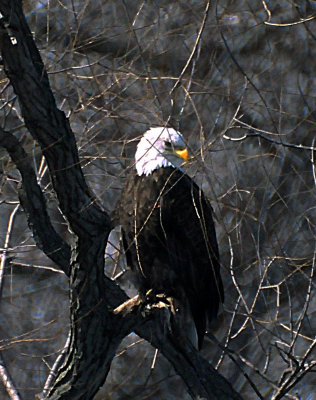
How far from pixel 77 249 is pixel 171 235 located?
757 mm

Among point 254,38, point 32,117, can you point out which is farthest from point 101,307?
point 254,38

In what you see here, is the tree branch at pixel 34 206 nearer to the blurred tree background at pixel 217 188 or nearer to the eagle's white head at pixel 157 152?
the blurred tree background at pixel 217 188

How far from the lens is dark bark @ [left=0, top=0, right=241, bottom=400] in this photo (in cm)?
288

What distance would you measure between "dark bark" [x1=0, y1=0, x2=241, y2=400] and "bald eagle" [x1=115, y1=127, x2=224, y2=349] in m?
0.23

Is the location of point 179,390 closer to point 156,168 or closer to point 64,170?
point 156,168

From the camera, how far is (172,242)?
3820 mm

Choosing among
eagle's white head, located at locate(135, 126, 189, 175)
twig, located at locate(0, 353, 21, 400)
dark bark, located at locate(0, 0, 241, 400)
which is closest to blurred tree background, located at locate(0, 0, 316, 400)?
eagle's white head, located at locate(135, 126, 189, 175)

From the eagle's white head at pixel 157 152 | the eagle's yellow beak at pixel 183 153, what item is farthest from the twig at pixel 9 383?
the eagle's yellow beak at pixel 183 153

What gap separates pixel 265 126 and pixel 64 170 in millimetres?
2423

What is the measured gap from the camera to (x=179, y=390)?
5.34 m

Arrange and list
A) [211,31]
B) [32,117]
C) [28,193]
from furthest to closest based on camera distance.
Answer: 1. [211,31]
2. [28,193]
3. [32,117]

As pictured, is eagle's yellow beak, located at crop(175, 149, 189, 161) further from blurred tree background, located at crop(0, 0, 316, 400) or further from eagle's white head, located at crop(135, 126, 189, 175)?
blurred tree background, located at crop(0, 0, 316, 400)

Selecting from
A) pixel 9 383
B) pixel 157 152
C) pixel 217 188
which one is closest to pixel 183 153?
pixel 157 152

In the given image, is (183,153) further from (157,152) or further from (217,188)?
(217,188)
